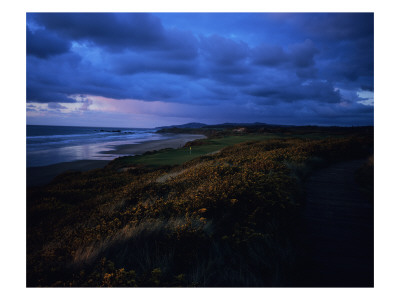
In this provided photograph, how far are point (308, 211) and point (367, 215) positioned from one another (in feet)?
3.20

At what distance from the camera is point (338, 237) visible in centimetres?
337

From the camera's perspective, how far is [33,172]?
1469cm

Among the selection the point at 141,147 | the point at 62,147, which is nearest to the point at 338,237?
the point at 141,147

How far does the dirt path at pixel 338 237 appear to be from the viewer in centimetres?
284

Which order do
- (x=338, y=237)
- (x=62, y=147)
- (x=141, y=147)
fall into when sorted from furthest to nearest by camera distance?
(x=141, y=147) → (x=62, y=147) → (x=338, y=237)

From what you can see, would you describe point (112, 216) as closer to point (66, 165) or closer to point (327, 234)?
point (327, 234)

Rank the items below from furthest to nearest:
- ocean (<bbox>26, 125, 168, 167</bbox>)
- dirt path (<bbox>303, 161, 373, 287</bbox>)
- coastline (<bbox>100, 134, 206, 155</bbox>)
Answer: coastline (<bbox>100, 134, 206, 155</bbox>)
ocean (<bbox>26, 125, 168, 167</bbox>)
dirt path (<bbox>303, 161, 373, 287</bbox>)

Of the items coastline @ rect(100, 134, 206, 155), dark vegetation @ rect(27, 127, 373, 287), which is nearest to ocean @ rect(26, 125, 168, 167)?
coastline @ rect(100, 134, 206, 155)

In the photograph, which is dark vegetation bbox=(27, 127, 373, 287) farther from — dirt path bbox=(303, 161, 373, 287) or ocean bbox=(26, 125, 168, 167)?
ocean bbox=(26, 125, 168, 167)

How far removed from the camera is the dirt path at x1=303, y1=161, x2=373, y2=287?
2.84m

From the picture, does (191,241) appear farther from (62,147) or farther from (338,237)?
(62,147)

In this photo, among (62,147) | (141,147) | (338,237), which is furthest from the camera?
(141,147)

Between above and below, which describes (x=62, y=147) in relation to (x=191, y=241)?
above
